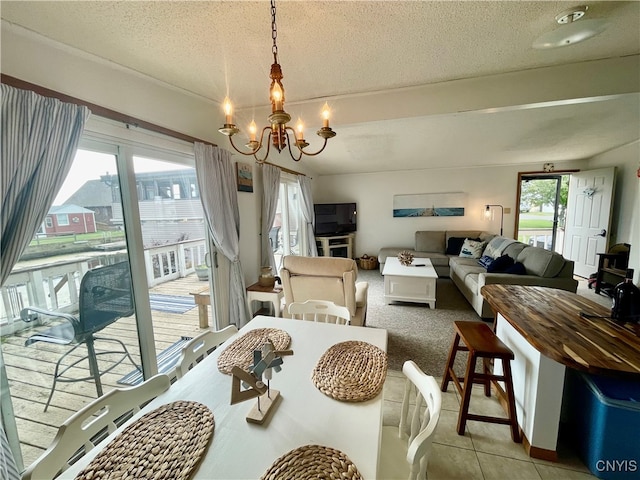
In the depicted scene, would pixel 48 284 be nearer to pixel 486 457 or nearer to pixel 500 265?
pixel 486 457

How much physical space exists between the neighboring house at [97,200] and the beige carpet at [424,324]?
8.24 ft

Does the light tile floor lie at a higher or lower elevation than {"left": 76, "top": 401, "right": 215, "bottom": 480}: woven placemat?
lower

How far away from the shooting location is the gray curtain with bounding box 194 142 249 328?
226 centimetres

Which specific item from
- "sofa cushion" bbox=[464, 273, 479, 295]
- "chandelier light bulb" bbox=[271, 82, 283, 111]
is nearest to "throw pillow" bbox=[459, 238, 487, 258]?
"sofa cushion" bbox=[464, 273, 479, 295]

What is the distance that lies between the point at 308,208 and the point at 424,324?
3279 millimetres

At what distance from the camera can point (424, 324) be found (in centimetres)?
301

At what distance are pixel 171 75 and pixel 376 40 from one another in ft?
4.78

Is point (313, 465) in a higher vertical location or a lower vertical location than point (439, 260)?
higher

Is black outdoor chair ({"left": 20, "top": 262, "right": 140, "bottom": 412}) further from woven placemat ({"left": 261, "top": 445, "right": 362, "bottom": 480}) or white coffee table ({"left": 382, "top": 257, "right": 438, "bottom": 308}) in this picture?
white coffee table ({"left": 382, "top": 257, "right": 438, "bottom": 308})

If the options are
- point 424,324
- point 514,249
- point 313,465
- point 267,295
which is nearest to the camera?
point 313,465

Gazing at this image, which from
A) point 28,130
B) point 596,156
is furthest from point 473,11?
point 596,156

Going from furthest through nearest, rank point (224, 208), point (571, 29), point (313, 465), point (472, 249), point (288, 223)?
1. point (288, 223)
2. point (472, 249)
3. point (224, 208)
4. point (571, 29)
5. point (313, 465)

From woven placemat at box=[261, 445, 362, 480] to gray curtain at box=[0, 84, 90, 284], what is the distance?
1.44 meters

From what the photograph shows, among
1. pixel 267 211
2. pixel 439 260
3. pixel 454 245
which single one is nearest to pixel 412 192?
pixel 454 245
